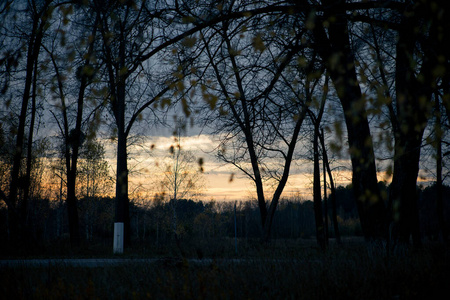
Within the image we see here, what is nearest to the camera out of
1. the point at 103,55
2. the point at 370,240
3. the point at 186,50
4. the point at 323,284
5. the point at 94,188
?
the point at 323,284

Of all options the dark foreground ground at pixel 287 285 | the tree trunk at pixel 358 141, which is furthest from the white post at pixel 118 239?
the tree trunk at pixel 358 141

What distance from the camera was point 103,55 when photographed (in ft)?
16.3

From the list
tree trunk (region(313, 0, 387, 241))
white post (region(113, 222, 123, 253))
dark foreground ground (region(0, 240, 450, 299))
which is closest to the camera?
dark foreground ground (region(0, 240, 450, 299))

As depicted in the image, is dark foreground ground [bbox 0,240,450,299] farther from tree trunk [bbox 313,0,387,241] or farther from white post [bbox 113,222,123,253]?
white post [bbox 113,222,123,253]

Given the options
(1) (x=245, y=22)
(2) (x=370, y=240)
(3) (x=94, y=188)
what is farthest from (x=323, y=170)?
(3) (x=94, y=188)

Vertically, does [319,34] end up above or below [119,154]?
above

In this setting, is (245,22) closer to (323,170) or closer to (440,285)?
(440,285)

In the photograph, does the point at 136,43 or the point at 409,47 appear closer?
the point at 136,43

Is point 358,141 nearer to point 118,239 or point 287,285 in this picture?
point 287,285

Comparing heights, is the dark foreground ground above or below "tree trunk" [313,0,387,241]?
below

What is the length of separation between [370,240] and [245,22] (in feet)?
13.8

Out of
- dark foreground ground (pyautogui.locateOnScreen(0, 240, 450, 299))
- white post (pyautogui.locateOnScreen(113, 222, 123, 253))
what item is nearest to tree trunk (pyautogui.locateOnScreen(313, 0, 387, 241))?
dark foreground ground (pyautogui.locateOnScreen(0, 240, 450, 299))

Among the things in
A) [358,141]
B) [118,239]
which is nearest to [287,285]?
[358,141]

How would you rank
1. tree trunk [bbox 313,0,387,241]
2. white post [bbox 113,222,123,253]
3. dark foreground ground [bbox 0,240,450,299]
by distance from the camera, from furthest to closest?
white post [bbox 113,222,123,253], tree trunk [bbox 313,0,387,241], dark foreground ground [bbox 0,240,450,299]
